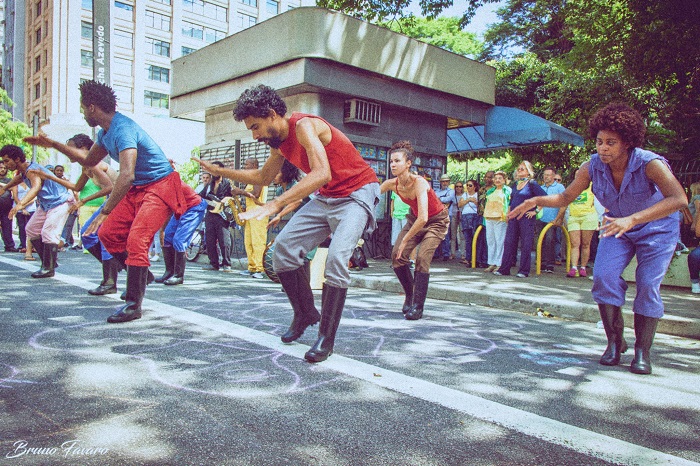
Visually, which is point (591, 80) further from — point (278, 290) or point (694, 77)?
point (278, 290)

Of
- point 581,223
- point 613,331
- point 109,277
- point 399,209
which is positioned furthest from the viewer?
point 399,209

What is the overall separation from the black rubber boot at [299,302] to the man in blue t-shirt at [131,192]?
1.51 meters

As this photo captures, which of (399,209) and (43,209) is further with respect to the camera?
(399,209)

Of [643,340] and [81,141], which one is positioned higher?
[81,141]

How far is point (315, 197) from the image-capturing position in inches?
163

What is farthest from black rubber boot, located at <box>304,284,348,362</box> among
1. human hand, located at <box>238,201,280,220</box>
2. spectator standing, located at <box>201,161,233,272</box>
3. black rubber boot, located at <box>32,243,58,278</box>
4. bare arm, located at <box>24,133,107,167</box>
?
spectator standing, located at <box>201,161,233,272</box>

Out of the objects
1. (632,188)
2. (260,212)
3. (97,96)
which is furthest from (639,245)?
(97,96)

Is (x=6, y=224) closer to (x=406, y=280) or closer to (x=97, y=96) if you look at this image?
(x=97, y=96)

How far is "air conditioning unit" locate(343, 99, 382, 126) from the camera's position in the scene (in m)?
12.2

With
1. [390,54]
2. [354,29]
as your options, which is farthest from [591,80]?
[354,29]

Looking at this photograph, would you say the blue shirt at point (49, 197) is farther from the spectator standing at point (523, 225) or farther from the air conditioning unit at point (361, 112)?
the spectator standing at point (523, 225)

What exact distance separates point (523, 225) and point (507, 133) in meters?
5.95

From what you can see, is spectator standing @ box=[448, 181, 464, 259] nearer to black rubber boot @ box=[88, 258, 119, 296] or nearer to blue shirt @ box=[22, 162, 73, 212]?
blue shirt @ box=[22, 162, 73, 212]

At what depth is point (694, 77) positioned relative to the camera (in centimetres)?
1312
